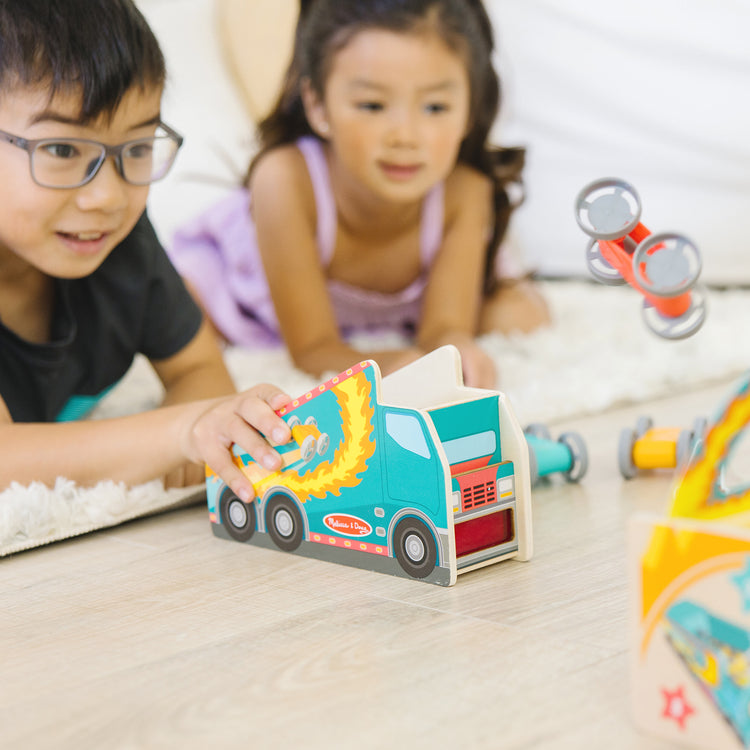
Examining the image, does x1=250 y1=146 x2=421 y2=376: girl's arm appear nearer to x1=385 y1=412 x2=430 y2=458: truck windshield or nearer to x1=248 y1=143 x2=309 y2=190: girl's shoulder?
x1=248 y1=143 x2=309 y2=190: girl's shoulder

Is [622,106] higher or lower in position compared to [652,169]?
higher

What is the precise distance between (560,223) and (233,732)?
195 cm

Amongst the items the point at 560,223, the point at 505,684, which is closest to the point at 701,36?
the point at 560,223

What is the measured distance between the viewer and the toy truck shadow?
0.68 metres

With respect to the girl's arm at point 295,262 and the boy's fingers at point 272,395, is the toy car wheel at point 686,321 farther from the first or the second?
the girl's arm at point 295,262

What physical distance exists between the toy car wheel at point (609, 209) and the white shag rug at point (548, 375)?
0.49 m

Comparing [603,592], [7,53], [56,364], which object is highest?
[7,53]

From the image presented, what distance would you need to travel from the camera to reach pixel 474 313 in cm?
166

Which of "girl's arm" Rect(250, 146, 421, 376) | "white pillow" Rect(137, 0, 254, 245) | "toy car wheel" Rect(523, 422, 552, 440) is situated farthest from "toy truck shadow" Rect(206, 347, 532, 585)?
"white pillow" Rect(137, 0, 254, 245)

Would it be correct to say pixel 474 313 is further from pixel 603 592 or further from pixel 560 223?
pixel 603 592

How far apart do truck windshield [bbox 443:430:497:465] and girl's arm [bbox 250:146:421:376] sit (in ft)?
2.21

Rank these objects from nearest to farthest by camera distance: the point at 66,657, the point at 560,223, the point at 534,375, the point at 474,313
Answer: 1. the point at 66,657
2. the point at 534,375
3. the point at 474,313
4. the point at 560,223

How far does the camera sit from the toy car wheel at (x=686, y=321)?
0.60 metres

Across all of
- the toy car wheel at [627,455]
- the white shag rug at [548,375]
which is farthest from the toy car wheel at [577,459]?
the white shag rug at [548,375]
